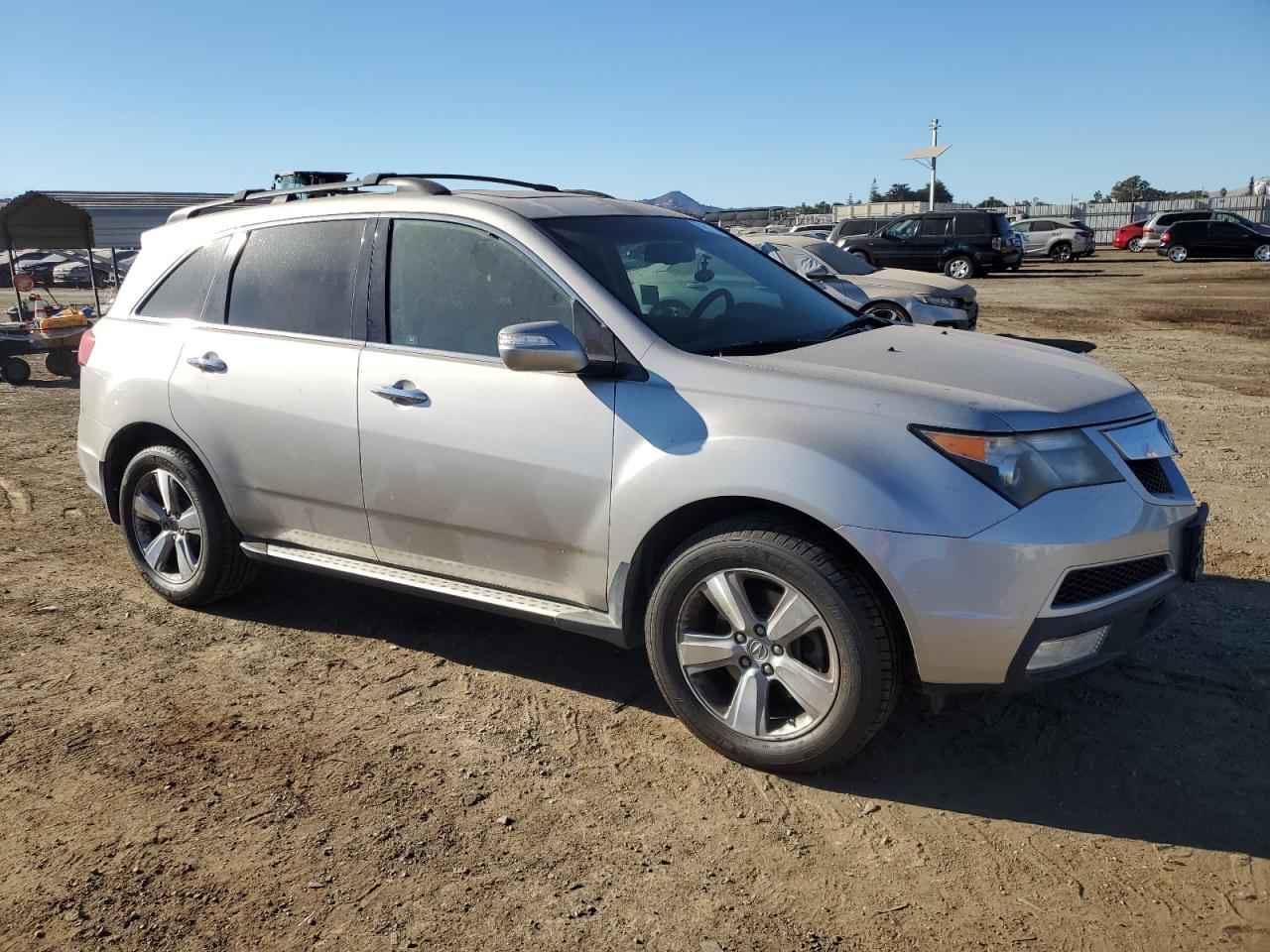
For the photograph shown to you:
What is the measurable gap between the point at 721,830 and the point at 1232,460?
579 centimetres

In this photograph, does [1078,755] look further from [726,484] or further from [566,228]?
[566,228]

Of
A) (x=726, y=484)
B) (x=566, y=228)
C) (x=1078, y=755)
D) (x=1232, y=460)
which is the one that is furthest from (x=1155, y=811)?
(x=1232, y=460)

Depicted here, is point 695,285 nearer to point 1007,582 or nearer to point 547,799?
point 1007,582

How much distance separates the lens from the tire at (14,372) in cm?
1301

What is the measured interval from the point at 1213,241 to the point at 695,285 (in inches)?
1344

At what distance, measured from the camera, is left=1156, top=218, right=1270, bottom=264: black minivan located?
32.0 metres

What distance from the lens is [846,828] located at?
3182 mm

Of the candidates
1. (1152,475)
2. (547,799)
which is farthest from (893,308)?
(547,799)

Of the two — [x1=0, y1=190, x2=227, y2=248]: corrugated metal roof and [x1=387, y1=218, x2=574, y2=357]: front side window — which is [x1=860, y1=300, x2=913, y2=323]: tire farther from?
[x1=0, y1=190, x2=227, y2=248]: corrugated metal roof

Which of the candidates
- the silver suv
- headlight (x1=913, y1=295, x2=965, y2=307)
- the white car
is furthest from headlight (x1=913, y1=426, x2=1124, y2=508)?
headlight (x1=913, y1=295, x2=965, y2=307)

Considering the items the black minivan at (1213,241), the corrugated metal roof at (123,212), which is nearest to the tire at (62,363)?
the black minivan at (1213,241)

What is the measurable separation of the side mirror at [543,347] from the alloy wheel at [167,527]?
1.99 m

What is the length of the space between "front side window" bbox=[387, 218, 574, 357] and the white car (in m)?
7.24

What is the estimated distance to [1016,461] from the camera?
3.09 meters
